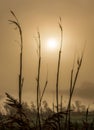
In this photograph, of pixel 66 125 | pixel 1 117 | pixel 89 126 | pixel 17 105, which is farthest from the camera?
pixel 66 125

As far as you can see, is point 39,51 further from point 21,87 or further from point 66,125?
point 66,125

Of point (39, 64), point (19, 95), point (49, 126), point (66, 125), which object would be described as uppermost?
point (39, 64)

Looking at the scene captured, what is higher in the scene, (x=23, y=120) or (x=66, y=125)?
(x=23, y=120)

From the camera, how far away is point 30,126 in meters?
1.39

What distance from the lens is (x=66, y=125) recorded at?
1.88 m

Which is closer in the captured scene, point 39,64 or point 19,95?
point 19,95

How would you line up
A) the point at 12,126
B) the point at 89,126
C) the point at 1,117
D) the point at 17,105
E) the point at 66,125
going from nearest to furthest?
the point at 17,105 → the point at 12,126 → the point at 1,117 → the point at 89,126 → the point at 66,125

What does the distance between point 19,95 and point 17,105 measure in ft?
1.20

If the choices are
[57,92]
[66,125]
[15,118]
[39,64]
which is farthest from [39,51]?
[15,118]

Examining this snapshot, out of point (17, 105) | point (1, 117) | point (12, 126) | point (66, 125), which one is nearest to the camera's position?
point (17, 105)

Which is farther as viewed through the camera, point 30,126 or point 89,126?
point 89,126

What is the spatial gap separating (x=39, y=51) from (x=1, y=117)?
1.85 ft

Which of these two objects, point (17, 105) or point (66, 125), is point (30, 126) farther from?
point (66, 125)

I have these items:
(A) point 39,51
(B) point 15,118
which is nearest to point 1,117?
(B) point 15,118
